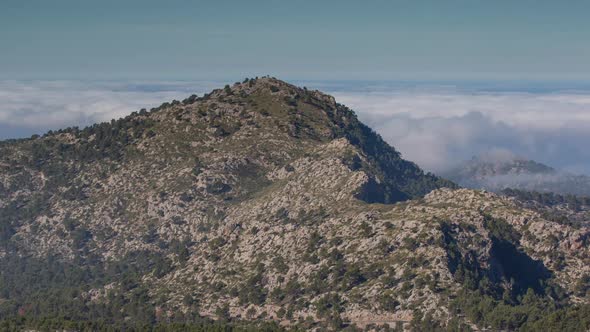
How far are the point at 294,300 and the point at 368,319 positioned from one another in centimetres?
1828

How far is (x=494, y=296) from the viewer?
19050cm

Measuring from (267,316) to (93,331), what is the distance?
29.7 m

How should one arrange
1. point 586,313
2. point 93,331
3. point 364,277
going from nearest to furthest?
point 586,313 → point 93,331 → point 364,277

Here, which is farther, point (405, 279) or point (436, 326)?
point (405, 279)

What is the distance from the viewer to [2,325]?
193750 millimetres

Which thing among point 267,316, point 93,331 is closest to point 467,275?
point 267,316

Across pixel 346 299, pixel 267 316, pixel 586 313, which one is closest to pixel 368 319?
pixel 346 299

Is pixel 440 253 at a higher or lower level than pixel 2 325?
higher

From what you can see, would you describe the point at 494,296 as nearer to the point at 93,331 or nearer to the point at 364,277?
the point at 364,277

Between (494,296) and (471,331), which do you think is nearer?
(471,331)

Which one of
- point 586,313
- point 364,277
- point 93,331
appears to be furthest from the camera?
point 364,277

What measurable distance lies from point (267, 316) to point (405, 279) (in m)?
24.1

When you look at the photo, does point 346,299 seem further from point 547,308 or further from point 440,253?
point 547,308

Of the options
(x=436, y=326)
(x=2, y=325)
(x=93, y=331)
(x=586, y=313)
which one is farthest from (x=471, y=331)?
(x=2, y=325)
